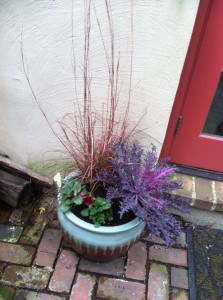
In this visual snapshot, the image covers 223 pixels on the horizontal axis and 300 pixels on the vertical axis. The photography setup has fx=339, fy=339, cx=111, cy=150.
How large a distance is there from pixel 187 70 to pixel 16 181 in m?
1.27

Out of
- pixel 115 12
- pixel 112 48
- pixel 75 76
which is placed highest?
pixel 115 12

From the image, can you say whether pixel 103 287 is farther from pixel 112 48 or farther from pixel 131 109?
pixel 112 48

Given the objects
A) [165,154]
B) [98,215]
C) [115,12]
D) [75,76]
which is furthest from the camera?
[165,154]

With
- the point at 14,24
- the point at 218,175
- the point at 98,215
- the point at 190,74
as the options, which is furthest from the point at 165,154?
the point at 14,24

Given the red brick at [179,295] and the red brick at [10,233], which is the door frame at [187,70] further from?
the red brick at [10,233]

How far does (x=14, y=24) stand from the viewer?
6.03ft

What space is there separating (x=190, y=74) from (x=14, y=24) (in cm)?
103

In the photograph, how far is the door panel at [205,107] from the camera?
1844 millimetres

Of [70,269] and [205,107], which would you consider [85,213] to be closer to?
[70,269]

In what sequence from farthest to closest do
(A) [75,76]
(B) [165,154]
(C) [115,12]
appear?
(B) [165,154], (A) [75,76], (C) [115,12]

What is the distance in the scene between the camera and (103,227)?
1.79 m

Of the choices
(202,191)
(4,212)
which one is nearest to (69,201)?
(4,212)

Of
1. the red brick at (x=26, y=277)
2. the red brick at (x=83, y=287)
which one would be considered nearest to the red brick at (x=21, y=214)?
the red brick at (x=26, y=277)

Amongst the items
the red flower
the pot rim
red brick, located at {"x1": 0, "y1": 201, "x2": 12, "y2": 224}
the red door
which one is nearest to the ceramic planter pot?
the pot rim
